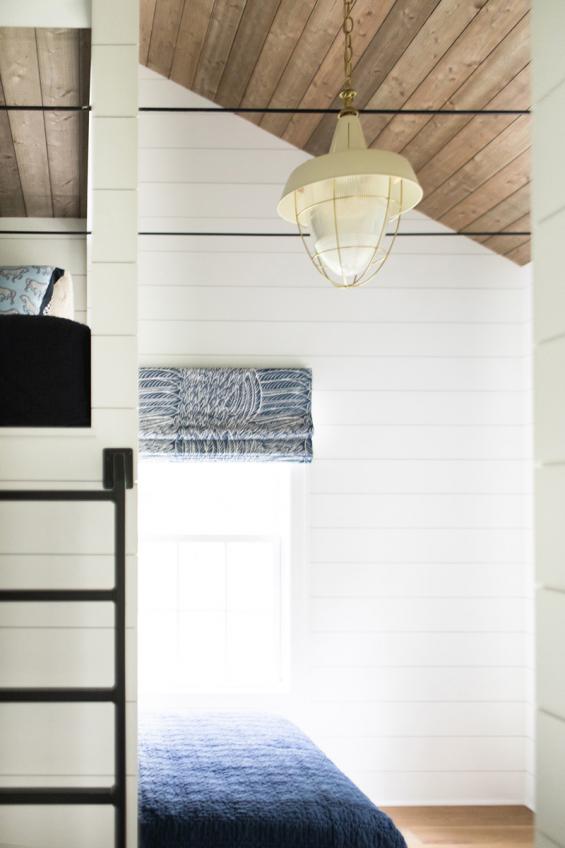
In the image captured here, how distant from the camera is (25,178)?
341 centimetres

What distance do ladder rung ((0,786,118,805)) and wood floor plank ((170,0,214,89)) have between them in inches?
125

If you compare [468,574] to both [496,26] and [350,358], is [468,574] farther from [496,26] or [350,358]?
[496,26]

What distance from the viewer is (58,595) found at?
205 cm

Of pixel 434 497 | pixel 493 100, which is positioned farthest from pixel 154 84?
pixel 434 497

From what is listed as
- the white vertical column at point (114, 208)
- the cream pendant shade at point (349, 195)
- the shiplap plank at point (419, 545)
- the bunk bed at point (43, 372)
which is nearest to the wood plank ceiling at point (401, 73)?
the cream pendant shade at point (349, 195)

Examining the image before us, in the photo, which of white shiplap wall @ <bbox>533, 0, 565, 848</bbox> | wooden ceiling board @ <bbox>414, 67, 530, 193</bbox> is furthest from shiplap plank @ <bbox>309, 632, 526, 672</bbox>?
white shiplap wall @ <bbox>533, 0, 565, 848</bbox>

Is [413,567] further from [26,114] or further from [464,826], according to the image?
[26,114]

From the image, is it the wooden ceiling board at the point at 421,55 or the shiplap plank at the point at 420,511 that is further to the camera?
the shiplap plank at the point at 420,511

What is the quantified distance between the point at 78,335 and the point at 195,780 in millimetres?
1547

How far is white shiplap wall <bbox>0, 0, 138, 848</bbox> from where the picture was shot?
6.63ft

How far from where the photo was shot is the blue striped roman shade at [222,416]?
4465 mm

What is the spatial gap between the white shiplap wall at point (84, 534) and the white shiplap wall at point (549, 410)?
1154mm

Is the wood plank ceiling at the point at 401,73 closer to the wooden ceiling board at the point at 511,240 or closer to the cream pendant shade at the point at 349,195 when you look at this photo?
the wooden ceiling board at the point at 511,240

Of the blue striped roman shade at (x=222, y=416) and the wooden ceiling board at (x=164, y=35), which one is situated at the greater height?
the wooden ceiling board at (x=164, y=35)
